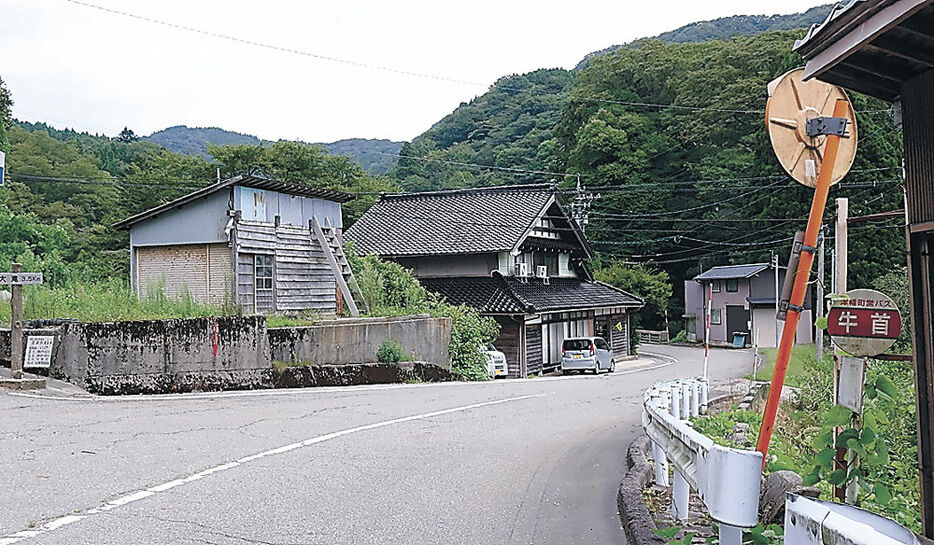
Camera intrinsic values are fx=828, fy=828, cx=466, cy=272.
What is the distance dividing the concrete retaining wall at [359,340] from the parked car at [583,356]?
34.9 feet

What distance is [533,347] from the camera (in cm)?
3381

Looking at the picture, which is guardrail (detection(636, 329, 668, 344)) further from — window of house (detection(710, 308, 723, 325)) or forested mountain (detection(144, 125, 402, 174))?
forested mountain (detection(144, 125, 402, 174))

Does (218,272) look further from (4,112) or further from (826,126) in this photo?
(4,112)

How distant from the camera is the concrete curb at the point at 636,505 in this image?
5922mm

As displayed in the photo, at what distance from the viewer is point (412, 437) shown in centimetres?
1101

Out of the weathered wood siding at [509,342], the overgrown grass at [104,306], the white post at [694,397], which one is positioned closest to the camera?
the white post at [694,397]

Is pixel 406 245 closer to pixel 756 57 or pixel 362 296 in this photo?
pixel 362 296

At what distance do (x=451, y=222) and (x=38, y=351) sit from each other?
23.7m

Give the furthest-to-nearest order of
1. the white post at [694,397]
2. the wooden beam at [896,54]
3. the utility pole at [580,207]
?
the utility pole at [580,207]
the white post at [694,397]
the wooden beam at [896,54]

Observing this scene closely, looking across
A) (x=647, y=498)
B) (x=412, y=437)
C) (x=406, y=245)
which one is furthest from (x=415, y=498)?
(x=406, y=245)

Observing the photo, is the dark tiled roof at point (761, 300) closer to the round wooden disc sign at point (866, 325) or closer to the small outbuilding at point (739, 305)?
the small outbuilding at point (739, 305)

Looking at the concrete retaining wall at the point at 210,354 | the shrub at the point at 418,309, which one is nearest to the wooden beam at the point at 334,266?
the shrub at the point at 418,309

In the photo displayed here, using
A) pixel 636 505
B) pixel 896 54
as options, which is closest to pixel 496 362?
pixel 636 505

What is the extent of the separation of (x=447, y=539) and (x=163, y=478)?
3.31 m
